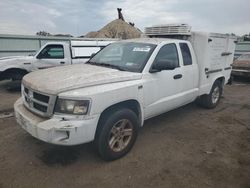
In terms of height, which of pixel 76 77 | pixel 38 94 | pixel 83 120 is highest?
pixel 76 77

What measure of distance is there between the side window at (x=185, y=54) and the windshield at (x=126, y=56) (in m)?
0.96

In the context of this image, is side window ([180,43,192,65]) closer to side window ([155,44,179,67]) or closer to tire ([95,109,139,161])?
side window ([155,44,179,67])

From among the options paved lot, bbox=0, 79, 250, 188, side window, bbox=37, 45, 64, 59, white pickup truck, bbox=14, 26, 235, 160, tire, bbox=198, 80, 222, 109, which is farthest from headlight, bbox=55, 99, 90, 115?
side window, bbox=37, 45, 64, 59

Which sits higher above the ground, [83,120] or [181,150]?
[83,120]

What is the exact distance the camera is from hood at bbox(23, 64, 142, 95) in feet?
10.1

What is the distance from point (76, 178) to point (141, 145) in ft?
4.56

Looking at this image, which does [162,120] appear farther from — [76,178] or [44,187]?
[44,187]

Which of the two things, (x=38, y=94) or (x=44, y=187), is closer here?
(x=44, y=187)

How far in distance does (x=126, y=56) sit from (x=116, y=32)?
17.5 meters

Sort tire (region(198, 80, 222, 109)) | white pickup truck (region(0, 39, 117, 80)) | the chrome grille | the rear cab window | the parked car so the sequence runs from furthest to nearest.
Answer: the parked car < white pickup truck (region(0, 39, 117, 80)) < tire (region(198, 80, 222, 109)) < the rear cab window < the chrome grille

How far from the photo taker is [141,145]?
4.07 m

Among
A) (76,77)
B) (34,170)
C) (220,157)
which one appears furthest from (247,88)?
(34,170)

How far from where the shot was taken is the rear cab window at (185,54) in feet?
16.1

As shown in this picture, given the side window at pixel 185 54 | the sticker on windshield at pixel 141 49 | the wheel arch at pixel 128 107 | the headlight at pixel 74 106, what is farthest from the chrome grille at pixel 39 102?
the side window at pixel 185 54
